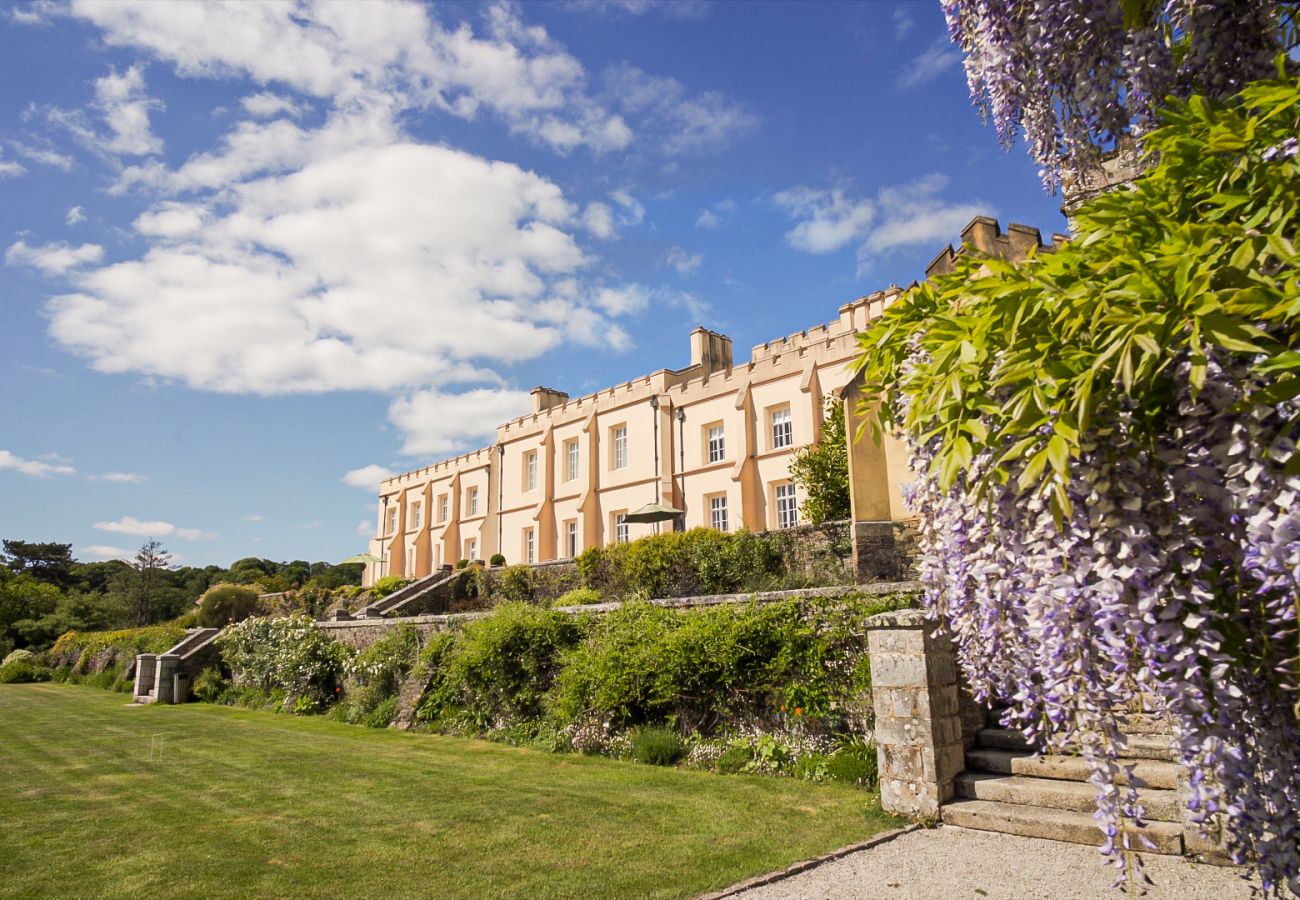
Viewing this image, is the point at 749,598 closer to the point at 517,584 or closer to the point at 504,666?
the point at 504,666

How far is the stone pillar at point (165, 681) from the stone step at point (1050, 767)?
1923 cm

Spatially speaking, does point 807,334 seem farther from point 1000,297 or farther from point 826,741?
point 1000,297

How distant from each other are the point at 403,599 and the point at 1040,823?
19389 millimetres

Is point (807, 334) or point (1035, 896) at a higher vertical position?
point (807, 334)

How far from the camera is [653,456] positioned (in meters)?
28.7

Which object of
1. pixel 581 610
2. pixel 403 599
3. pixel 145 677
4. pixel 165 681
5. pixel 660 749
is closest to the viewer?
pixel 660 749

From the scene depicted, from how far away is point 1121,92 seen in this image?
3.37 metres

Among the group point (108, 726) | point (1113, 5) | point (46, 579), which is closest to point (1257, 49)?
point (1113, 5)

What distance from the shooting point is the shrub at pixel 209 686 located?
18922mm

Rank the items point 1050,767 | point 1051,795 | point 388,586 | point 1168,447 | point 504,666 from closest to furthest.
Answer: point 1168,447
point 1051,795
point 1050,767
point 504,666
point 388,586

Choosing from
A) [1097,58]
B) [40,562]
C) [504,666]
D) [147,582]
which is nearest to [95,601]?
[147,582]

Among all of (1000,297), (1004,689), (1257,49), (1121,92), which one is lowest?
(1004,689)

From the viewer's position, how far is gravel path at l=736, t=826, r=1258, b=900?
4680mm

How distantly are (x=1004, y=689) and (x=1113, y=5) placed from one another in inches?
106
